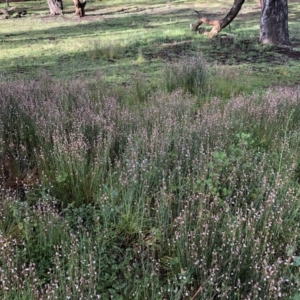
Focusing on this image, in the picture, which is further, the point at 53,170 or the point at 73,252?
the point at 53,170

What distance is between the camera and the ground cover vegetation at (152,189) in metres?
1.93

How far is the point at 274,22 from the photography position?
8.48m

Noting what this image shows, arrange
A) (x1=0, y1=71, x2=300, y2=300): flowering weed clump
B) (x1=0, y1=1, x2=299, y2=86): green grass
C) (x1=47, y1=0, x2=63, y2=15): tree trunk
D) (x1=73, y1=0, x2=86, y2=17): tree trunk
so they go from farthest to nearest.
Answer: (x1=47, y1=0, x2=63, y2=15): tree trunk → (x1=73, y1=0, x2=86, y2=17): tree trunk → (x1=0, y1=1, x2=299, y2=86): green grass → (x1=0, y1=71, x2=300, y2=300): flowering weed clump

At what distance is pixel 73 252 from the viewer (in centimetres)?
188

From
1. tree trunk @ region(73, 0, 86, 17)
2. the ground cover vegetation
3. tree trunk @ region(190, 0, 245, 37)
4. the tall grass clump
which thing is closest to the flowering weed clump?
the ground cover vegetation

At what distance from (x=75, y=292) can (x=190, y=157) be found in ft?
4.99

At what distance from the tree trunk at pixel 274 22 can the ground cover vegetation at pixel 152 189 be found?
2.40 metres

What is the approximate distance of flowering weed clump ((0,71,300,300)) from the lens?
6.27ft

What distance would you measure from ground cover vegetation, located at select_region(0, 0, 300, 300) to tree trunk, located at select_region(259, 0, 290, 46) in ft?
7.89

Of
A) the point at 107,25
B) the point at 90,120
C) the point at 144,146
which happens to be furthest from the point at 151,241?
the point at 107,25

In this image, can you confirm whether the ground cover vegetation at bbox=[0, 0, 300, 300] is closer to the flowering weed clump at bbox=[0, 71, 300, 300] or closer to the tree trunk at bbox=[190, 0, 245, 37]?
the flowering weed clump at bbox=[0, 71, 300, 300]

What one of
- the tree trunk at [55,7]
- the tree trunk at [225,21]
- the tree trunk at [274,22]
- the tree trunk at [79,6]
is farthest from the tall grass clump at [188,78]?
the tree trunk at [55,7]

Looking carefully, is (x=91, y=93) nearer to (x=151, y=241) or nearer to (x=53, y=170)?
(x=53, y=170)

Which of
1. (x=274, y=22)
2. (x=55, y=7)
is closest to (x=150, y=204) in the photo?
(x=274, y=22)
